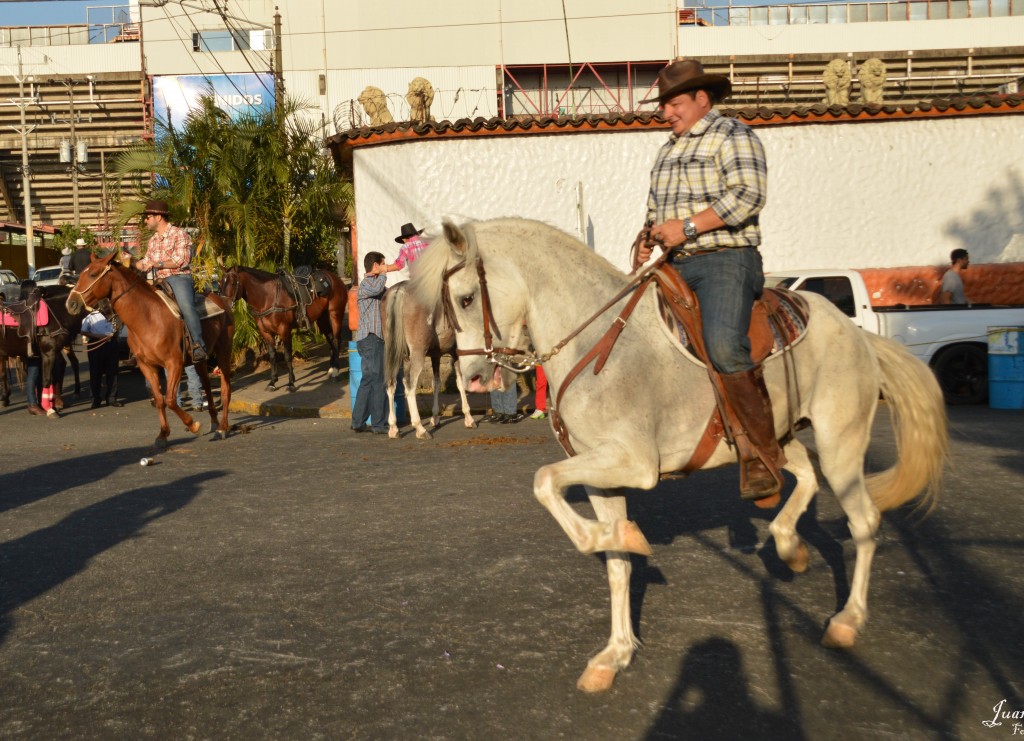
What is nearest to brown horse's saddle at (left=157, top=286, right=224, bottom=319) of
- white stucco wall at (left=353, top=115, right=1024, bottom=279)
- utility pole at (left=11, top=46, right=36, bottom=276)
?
white stucco wall at (left=353, top=115, right=1024, bottom=279)

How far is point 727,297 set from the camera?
16.8ft

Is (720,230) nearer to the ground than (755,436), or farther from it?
farther from it

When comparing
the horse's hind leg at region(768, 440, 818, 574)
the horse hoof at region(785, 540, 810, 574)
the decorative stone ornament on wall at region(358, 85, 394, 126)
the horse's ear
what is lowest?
the horse hoof at region(785, 540, 810, 574)

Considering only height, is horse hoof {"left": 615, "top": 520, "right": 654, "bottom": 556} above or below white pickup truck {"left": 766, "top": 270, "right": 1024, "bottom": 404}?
below

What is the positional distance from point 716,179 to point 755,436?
126cm

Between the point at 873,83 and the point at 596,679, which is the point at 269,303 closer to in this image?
the point at 873,83

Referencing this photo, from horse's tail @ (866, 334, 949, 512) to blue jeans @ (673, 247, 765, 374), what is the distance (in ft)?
3.64

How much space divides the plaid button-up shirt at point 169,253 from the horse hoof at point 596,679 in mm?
10324

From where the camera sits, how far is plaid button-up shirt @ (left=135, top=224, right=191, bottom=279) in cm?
1348

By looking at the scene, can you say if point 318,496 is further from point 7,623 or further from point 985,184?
point 985,184

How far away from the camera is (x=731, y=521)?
7.70 m

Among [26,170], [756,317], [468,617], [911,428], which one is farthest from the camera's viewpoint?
[26,170]

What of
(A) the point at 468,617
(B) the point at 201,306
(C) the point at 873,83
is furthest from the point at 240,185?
(A) the point at 468,617

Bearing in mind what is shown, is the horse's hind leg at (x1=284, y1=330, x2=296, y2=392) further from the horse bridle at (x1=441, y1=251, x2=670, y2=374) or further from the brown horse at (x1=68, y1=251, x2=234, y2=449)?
the horse bridle at (x1=441, y1=251, x2=670, y2=374)
